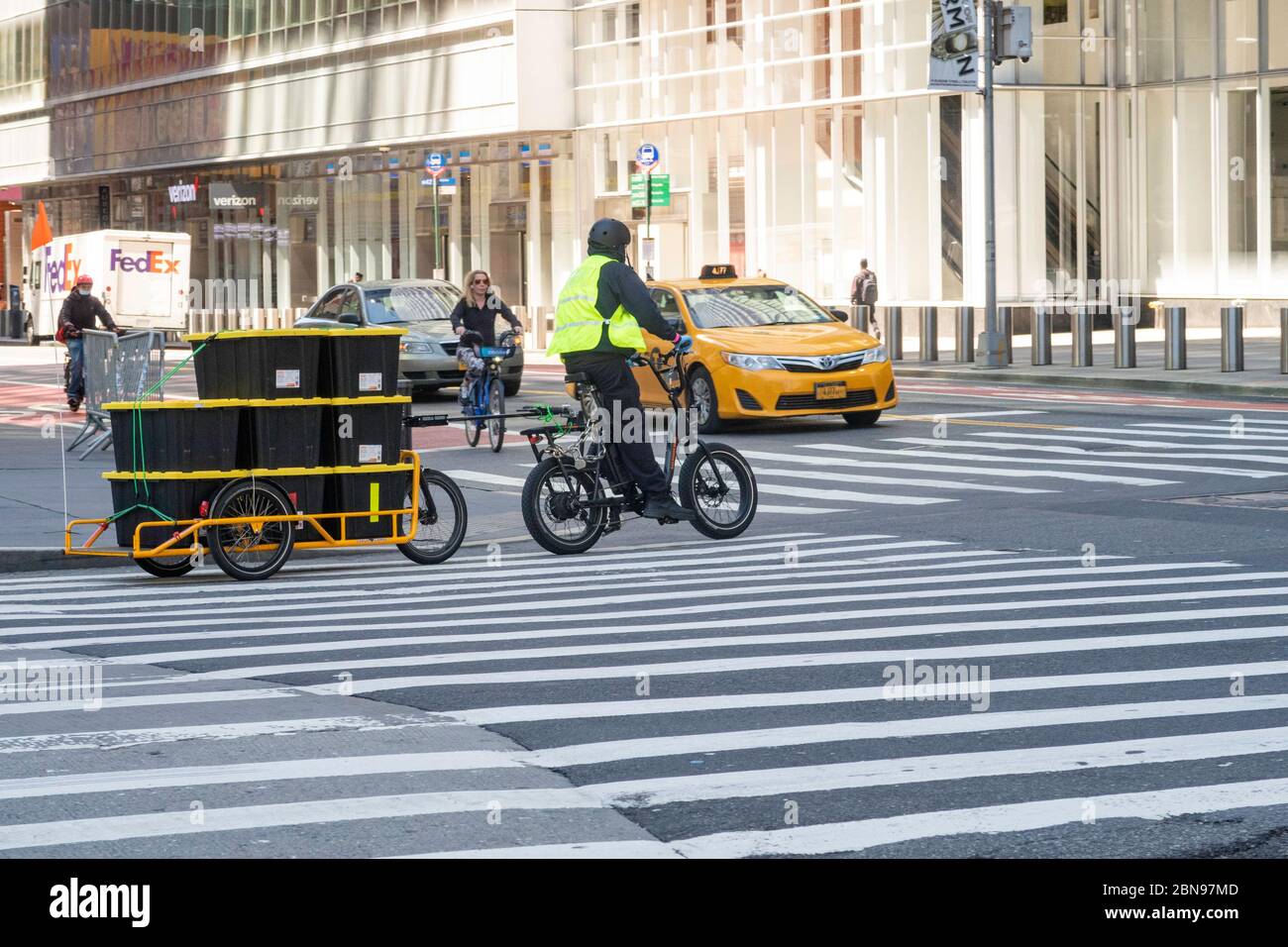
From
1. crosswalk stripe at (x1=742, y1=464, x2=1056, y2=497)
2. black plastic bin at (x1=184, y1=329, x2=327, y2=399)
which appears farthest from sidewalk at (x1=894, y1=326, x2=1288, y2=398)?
black plastic bin at (x1=184, y1=329, x2=327, y2=399)

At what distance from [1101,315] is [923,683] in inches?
1441

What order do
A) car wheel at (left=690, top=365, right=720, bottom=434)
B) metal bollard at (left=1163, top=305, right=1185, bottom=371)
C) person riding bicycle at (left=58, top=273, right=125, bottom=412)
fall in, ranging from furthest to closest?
metal bollard at (left=1163, top=305, right=1185, bottom=371)
person riding bicycle at (left=58, top=273, right=125, bottom=412)
car wheel at (left=690, top=365, right=720, bottom=434)

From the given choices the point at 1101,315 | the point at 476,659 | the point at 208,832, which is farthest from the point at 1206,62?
the point at 208,832

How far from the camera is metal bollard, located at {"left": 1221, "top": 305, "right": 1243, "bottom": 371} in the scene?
28.7 metres

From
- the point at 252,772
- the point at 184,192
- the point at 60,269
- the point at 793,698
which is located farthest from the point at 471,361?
the point at 184,192

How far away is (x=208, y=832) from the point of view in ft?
20.0

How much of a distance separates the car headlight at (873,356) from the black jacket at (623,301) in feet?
29.7

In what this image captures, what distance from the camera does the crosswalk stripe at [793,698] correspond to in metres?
7.93

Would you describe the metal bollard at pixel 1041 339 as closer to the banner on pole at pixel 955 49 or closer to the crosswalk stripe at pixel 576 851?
the banner on pole at pixel 955 49

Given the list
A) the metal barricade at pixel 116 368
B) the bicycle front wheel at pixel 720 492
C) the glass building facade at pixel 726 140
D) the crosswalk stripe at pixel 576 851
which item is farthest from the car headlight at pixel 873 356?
the glass building facade at pixel 726 140

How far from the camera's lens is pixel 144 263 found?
49312 mm

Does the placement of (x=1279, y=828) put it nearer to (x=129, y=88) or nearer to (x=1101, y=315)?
(x=1101, y=315)

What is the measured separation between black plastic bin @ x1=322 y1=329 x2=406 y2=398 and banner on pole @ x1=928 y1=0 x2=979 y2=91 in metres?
19.9

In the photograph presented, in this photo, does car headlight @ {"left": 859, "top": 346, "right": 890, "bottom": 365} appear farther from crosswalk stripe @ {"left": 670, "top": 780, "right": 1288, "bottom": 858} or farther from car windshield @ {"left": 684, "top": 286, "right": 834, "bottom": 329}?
crosswalk stripe @ {"left": 670, "top": 780, "right": 1288, "bottom": 858}
